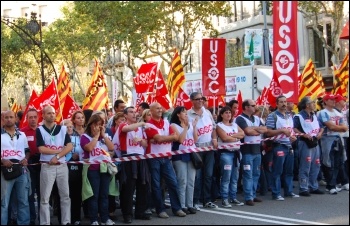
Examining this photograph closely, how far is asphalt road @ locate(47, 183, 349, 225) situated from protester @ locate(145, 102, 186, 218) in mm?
237

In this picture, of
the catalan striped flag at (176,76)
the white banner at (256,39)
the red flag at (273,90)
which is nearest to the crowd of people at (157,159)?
the red flag at (273,90)

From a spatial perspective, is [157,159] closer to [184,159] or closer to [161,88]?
[184,159]

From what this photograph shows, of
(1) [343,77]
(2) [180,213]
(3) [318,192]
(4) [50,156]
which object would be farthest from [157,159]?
(1) [343,77]

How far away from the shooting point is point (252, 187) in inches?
493

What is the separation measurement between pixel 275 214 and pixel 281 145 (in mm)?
2096

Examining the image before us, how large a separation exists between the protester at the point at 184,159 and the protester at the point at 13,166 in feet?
7.99

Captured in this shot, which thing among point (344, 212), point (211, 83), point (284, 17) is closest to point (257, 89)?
point (211, 83)

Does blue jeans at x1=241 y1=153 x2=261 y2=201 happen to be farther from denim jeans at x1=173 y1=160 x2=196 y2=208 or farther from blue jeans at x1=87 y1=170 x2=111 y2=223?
blue jeans at x1=87 y1=170 x2=111 y2=223

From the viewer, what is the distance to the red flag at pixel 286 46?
13.4 metres

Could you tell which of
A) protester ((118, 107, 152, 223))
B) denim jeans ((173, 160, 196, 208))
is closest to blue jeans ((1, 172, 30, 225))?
protester ((118, 107, 152, 223))

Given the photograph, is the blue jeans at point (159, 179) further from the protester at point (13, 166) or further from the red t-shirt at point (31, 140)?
the protester at point (13, 166)

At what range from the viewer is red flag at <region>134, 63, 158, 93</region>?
58.2 feet

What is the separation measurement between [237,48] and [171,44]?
4.42 meters

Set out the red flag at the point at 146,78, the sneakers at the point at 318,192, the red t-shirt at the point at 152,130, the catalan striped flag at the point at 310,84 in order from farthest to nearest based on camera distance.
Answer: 1. the catalan striped flag at the point at 310,84
2. the red flag at the point at 146,78
3. the sneakers at the point at 318,192
4. the red t-shirt at the point at 152,130
